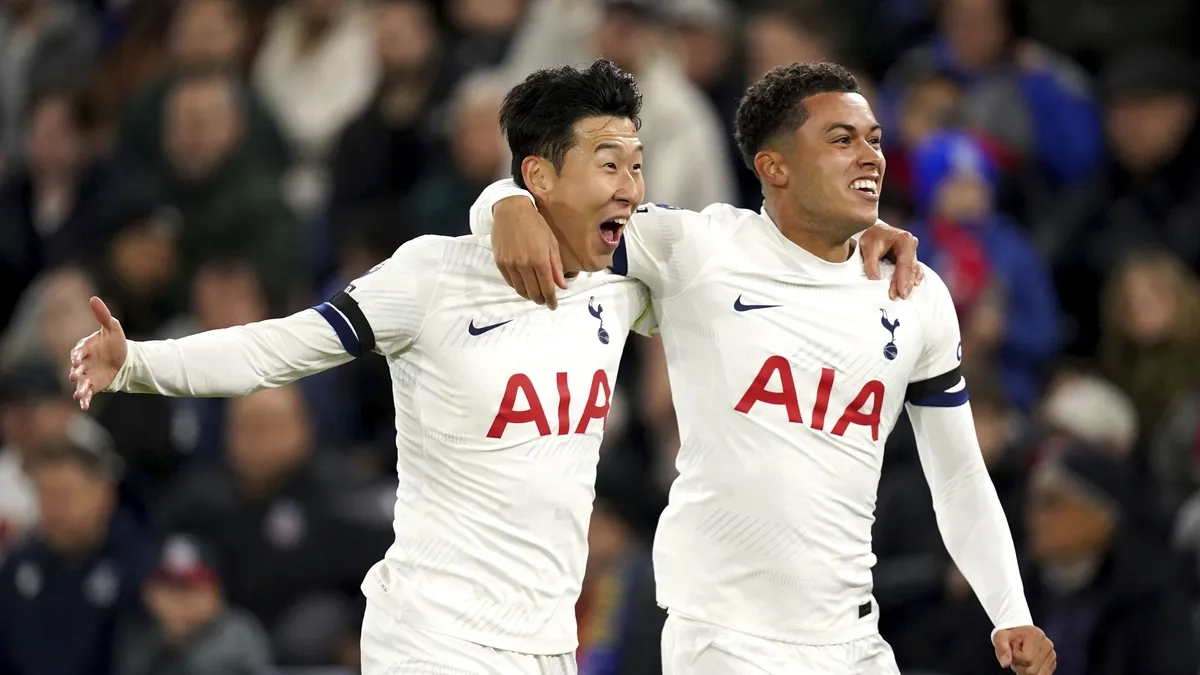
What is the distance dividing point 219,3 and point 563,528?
704cm

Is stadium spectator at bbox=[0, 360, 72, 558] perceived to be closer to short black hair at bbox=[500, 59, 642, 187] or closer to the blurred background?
the blurred background

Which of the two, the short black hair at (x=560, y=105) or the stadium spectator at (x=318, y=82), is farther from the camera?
the stadium spectator at (x=318, y=82)

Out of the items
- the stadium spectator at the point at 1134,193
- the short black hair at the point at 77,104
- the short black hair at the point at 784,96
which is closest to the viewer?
the short black hair at the point at 784,96

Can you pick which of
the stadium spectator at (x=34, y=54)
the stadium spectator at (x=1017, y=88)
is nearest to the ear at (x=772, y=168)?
the stadium spectator at (x=1017, y=88)

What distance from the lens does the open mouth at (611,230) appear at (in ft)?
16.4

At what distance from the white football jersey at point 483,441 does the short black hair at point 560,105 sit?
327 millimetres

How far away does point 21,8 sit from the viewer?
12.5 metres

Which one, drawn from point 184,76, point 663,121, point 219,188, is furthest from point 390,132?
point 663,121

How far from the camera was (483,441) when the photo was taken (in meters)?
4.86

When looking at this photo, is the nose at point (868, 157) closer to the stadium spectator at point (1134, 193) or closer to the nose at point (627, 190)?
the nose at point (627, 190)

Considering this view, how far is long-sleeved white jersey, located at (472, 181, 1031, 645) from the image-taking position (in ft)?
16.8

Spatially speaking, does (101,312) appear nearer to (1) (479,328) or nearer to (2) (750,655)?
(1) (479,328)

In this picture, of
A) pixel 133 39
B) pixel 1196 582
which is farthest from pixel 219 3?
pixel 1196 582

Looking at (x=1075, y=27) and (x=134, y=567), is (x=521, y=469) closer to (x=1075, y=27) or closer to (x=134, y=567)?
(x=134, y=567)
